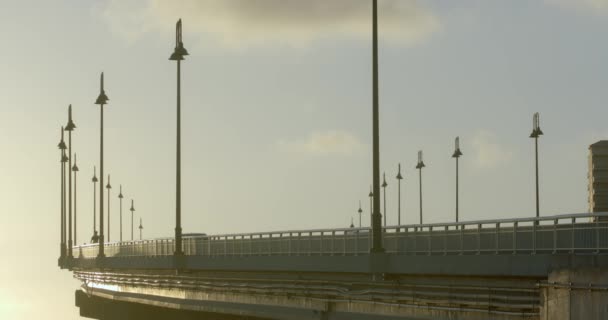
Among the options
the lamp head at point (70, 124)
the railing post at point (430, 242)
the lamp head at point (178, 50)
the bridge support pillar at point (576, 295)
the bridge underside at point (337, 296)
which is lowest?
the bridge underside at point (337, 296)

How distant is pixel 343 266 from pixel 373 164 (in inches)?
154

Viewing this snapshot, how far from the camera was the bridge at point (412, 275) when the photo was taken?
113 feet

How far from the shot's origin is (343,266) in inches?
1945

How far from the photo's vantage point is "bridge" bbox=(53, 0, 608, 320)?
3447cm

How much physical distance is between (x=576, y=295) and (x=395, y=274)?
14671 millimetres

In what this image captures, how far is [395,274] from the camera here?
150 ft

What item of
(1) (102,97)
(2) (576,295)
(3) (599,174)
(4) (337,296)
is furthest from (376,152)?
(3) (599,174)

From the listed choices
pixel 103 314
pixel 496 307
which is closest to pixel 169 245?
pixel 103 314

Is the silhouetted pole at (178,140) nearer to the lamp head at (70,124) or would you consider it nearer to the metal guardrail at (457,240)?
the metal guardrail at (457,240)

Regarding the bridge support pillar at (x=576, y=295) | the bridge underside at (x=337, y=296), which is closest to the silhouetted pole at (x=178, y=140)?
the bridge underside at (x=337, y=296)

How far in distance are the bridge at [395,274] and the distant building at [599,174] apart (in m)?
46.8

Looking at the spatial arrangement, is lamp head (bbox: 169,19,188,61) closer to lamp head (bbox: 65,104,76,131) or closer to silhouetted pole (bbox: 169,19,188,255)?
silhouetted pole (bbox: 169,19,188,255)

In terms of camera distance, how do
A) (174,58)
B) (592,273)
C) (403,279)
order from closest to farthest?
(592,273) < (403,279) < (174,58)

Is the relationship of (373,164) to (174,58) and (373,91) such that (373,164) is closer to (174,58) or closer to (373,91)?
(373,91)
